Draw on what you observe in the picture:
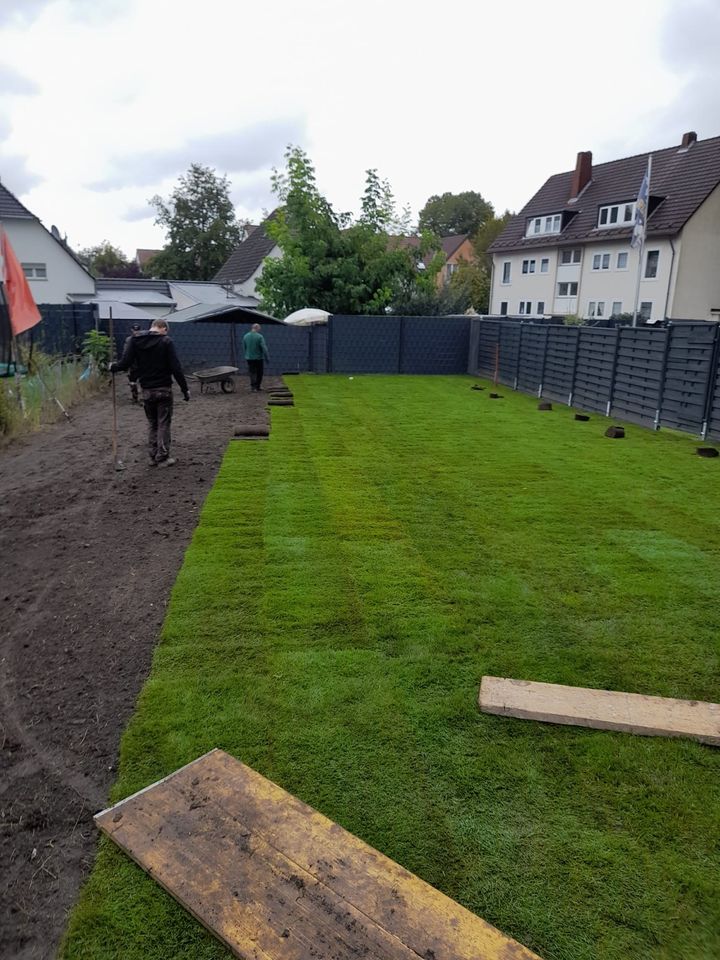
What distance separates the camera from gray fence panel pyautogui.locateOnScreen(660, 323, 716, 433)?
10.8 meters

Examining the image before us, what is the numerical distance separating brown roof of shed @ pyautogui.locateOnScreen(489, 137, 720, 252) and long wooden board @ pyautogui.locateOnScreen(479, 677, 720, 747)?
30982 millimetres

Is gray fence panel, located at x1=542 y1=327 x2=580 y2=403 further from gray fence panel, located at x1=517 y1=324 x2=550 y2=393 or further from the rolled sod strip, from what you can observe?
the rolled sod strip

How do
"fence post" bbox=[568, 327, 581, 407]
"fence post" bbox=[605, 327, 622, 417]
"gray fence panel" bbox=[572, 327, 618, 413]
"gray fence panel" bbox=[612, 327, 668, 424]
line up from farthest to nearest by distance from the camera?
"fence post" bbox=[568, 327, 581, 407], "gray fence panel" bbox=[572, 327, 618, 413], "fence post" bbox=[605, 327, 622, 417], "gray fence panel" bbox=[612, 327, 668, 424]

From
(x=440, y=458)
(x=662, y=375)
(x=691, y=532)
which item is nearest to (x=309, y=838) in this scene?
(x=691, y=532)

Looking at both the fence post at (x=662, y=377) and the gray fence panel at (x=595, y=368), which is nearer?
the fence post at (x=662, y=377)

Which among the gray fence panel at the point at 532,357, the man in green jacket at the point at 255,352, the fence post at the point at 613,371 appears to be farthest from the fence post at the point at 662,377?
the man in green jacket at the point at 255,352

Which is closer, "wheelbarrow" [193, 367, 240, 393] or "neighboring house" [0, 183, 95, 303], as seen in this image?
"wheelbarrow" [193, 367, 240, 393]

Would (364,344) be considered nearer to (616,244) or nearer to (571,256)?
(616,244)

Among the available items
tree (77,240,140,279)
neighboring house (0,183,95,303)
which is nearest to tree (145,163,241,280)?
tree (77,240,140,279)

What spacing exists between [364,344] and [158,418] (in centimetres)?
1439

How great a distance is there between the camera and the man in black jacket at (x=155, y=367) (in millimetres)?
8156

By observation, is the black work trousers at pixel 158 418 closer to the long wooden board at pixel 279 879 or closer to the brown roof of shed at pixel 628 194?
the long wooden board at pixel 279 879

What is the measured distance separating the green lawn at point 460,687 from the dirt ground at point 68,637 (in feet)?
0.44

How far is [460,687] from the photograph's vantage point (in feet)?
12.0
